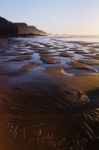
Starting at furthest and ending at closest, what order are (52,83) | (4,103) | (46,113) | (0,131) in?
1. (52,83)
2. (4,103)
3. (46,113)
4. (0,131)

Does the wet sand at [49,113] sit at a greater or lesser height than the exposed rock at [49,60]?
greater

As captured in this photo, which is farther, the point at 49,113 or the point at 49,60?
the point at 49,60

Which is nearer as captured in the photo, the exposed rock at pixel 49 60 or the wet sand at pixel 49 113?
the wet sand at pixel 49 113

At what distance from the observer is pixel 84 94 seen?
3.12 meters

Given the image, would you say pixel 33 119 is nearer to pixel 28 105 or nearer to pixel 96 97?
pixel 28 105

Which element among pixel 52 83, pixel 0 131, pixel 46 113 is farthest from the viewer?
pixel 52 83

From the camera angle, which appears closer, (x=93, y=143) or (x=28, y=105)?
(x=93, y=143)

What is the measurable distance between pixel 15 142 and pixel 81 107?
85 cm

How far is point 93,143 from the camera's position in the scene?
2154 millimetres

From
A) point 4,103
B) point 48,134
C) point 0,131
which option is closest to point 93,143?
point 48,134

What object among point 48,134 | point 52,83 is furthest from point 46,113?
point 52,83

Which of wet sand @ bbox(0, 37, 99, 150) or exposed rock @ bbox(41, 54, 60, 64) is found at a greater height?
wet sand @ bbox(0, 37, 99, 150)

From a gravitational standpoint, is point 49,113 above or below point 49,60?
above

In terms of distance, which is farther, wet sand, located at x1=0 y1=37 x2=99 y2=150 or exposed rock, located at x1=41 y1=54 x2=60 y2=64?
exposed rock, located at x1=41 y1=54 x2=60 y2=64
